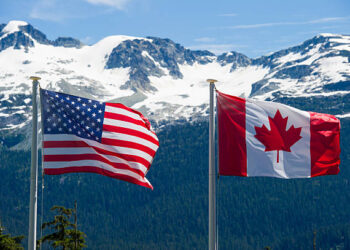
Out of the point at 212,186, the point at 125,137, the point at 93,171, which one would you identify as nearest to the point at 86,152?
the point at 93,171

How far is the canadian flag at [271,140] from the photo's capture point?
30766mm

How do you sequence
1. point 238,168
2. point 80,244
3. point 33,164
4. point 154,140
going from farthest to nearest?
point 80,244 < point 154,140 < point 238,168 < point 33,164

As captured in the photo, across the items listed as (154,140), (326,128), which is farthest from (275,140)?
(154,140)

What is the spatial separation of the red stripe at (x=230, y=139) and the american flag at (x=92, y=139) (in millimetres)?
4043

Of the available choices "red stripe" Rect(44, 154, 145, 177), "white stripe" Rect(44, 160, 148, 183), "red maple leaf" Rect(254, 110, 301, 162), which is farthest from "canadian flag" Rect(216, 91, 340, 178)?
"red stripe" Rect(44, 154, 145, 177)

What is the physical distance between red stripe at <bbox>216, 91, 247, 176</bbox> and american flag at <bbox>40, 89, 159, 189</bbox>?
4043 millimetres

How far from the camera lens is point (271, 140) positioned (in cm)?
3147

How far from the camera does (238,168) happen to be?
30.8 m

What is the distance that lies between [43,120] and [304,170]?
13.4 meters

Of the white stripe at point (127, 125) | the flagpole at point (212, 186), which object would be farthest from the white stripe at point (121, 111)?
the flagpole at point (212, 186)

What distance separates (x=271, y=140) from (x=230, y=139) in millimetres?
2244

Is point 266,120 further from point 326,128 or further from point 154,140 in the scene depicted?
point 154,140

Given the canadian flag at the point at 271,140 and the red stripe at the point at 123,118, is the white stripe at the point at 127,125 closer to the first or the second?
the red stripe at the point at 123,118

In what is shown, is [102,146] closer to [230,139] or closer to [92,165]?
[92,165]
